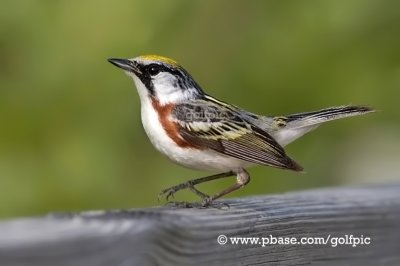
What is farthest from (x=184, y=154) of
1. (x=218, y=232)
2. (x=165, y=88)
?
(x=218, y=232)

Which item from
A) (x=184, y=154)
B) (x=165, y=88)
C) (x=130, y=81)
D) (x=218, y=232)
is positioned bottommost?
(x=218, y=232)

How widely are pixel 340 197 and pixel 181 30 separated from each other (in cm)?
287

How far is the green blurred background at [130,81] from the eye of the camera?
626cm

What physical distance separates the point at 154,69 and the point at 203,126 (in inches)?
16.1

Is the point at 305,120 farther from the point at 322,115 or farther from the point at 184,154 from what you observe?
the point at 184,154

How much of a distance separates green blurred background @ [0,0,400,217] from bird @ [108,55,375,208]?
33.3 inches

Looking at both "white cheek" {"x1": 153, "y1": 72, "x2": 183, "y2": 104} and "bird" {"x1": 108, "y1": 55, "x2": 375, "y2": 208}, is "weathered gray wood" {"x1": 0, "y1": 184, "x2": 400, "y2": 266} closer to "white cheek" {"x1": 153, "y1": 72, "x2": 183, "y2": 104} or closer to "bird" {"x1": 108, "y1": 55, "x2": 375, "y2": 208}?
"bird" {"x1": 108, "y1": 55, "x2": 375, "y2": 208}

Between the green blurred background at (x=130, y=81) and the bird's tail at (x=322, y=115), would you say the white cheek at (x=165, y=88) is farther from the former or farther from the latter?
the green blurred background at (x=130, y=81)

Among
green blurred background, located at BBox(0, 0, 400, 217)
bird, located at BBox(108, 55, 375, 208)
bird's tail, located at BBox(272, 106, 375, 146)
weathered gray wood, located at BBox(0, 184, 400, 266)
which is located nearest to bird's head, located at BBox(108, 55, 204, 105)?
bird, located at BBox(108, 55, 375, 208)

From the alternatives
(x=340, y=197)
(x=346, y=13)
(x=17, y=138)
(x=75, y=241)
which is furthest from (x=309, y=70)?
(x=75, y=241)

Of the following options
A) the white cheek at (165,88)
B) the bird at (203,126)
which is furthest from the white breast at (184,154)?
the white cheek at (165,88)

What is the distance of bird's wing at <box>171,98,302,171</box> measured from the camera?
511cm

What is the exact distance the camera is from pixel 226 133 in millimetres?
5332

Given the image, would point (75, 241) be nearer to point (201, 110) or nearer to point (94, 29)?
point (201, 110)
